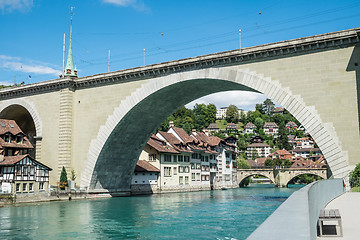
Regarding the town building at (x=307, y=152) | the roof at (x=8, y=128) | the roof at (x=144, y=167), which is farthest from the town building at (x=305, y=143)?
the roof at (x=8, y=128)

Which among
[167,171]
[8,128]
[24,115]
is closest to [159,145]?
Answer: [167,171]

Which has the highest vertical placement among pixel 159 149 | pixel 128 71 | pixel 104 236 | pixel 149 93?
pixel 128 71

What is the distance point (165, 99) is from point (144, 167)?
14.8 metres

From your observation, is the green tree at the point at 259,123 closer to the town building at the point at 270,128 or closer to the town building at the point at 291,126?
the town building at the point at 270,128

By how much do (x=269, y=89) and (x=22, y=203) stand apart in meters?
21.6

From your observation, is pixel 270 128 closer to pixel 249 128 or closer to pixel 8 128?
pixel 249 128

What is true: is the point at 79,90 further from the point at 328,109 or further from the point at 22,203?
the point at 328,109

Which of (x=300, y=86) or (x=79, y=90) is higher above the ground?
(x=79, y=90)

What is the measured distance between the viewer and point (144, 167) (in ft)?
163

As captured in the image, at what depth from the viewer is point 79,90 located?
131ft

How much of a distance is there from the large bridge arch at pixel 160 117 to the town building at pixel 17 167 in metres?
4.03

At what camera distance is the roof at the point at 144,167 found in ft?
158

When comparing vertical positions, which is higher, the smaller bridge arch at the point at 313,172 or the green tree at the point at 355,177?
the smaller bridge arch at the point at 313,172

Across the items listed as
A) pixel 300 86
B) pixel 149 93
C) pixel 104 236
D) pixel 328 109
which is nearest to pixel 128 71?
pixel 149 93
